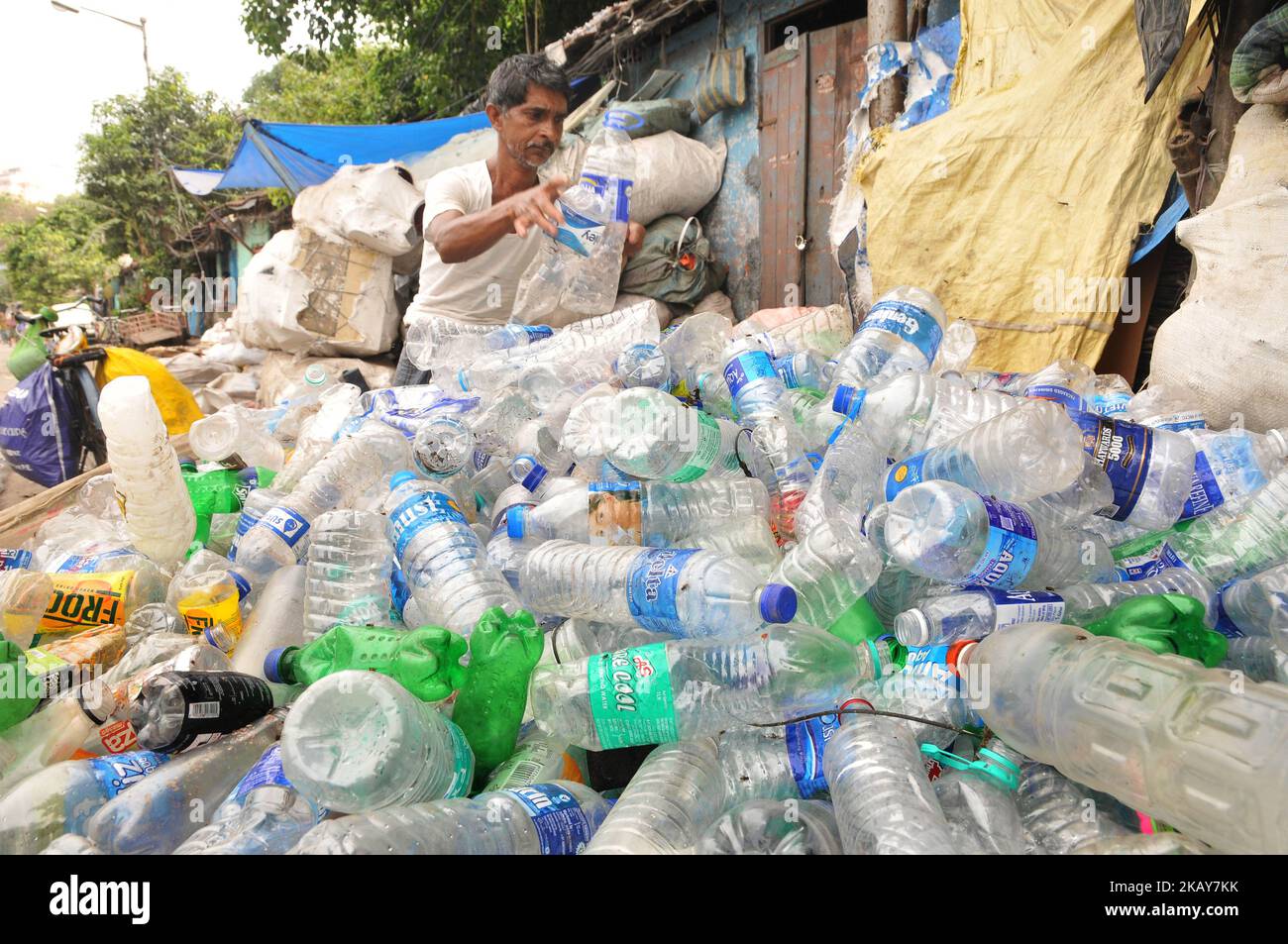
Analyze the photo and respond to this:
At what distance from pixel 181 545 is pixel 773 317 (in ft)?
9.27

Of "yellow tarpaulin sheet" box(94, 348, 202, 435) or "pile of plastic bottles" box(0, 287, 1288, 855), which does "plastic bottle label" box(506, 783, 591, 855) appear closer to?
"pile of plastic bottles" box(0, 287, 1288, 855)

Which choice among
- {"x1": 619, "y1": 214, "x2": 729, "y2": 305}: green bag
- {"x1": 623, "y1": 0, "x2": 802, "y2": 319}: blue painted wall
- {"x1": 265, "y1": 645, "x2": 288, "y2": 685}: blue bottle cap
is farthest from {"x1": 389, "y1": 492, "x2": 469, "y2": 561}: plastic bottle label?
{"x1": 623, "y1": 0, "x2": 802, "y2": 319}: blue painted wall

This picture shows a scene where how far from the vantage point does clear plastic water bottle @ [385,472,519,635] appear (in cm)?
163

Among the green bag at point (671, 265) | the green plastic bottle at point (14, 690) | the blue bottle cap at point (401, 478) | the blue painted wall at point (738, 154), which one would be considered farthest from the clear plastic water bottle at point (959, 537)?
the blue painted wall at point (738, 154)

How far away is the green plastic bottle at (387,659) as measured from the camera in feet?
4.26

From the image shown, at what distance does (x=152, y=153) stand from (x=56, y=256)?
583cm

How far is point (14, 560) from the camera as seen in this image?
2184 mm

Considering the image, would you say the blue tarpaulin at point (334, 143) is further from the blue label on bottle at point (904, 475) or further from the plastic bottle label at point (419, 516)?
the blue label on bottle at point (904, 475)

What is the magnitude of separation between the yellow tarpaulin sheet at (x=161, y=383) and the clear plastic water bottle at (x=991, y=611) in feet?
13.7

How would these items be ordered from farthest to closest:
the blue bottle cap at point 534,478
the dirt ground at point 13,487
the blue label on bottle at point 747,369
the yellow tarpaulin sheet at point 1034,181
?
the dirt ground at point 13,487 → the yellow tarpaulin sheet at point 1034,181 → the blue label on bottle at point 747,369 → the blue bottle cap at point 534,478

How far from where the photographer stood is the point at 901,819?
1.06m
